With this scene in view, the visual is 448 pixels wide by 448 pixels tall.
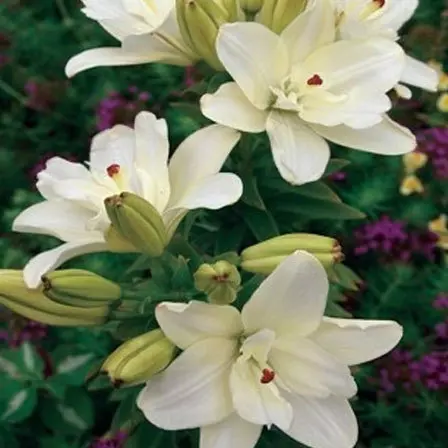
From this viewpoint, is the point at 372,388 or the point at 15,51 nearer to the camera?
the point at 372,388

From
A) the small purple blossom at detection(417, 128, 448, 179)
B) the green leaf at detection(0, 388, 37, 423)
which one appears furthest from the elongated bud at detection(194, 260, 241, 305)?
the small purple blossom at detection(417, 128, 448, 179)

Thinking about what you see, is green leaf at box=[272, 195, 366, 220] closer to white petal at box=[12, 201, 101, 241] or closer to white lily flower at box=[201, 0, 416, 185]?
white lily flower at box=[201, 0, 416, 185]

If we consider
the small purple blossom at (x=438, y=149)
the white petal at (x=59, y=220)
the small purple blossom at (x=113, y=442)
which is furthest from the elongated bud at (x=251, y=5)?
the small purple blossom at (x=438, y=149)

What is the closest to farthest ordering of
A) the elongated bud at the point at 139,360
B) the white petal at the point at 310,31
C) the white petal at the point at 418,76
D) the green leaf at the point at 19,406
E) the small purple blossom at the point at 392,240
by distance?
the elongated bud at the point at 139,360 → the white petal at the point at 310,31 → the white petal at the point at 418,76 → the green leaf at the point at 19,406 → the small purple blossom at the point at 392,240

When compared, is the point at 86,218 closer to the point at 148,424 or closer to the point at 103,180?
the point at 103,180

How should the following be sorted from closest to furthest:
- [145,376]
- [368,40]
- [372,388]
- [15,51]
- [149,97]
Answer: [145,376], [368,40], [372,388], [149,97], [15,51]

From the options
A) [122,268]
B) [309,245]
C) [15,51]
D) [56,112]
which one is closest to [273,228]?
[309,245]

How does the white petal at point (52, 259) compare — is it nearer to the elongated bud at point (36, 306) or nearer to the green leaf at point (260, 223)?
the elongated bud at point (36, 306)

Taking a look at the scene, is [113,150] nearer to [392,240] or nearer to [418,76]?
[418,76]
